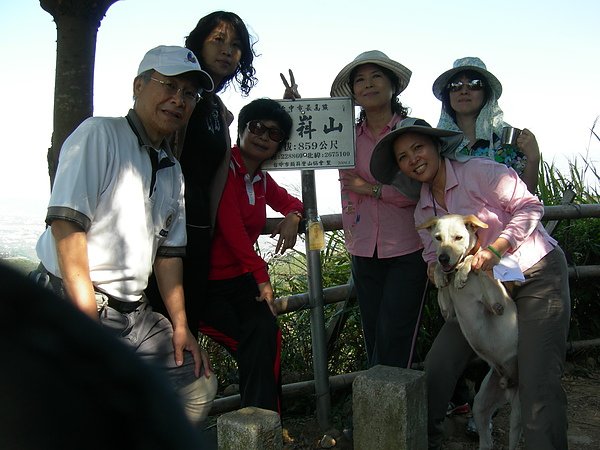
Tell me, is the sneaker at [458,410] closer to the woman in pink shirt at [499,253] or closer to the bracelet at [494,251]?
the woman in pink shirt at [499,253]

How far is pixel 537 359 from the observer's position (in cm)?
293

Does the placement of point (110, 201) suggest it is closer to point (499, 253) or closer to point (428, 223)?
point (428, 223)

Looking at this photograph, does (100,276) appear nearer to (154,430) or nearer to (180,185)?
(180,185)

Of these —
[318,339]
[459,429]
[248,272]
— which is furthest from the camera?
[459,429]

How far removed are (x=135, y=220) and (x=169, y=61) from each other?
651 mm

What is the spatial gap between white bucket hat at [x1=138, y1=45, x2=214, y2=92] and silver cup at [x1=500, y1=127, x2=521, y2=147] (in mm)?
1684

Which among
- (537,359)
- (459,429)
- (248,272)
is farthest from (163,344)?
(459,429)

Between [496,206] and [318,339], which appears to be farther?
[318,339]

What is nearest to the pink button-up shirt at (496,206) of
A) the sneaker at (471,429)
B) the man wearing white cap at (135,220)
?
the sneaker at (471,429)

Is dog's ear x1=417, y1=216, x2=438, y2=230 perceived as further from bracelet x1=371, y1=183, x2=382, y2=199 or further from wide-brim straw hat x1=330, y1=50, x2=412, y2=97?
wide-brim straw hat x1=330, y1=50, x2=412, y2=97

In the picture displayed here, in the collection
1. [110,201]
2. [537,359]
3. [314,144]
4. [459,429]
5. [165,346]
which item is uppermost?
[314,144]

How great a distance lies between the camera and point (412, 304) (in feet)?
11.3

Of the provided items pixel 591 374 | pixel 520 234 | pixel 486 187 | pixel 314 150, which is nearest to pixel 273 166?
pixel 314 150

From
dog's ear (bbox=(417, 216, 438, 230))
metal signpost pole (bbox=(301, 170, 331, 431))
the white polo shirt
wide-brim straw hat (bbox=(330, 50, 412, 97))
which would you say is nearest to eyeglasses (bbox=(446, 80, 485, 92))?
wide-brim straw hat (bbox=(330, 50, 412, 97))
